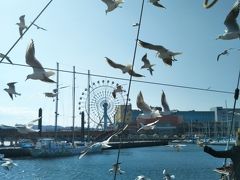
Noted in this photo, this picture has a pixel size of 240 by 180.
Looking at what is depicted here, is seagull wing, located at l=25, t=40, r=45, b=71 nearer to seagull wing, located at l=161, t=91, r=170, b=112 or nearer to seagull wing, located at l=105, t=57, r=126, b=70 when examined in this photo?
seagull wing, located at l=105, t=57, r=126, b=70

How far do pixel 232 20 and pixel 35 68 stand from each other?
87 cm

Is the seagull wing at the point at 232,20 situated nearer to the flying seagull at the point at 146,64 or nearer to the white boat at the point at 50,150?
the flying seagull at the point at 146,64

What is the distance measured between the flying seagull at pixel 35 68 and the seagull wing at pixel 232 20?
2.62 ft

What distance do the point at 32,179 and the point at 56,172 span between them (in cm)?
551

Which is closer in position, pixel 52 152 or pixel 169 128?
pixel 52 152

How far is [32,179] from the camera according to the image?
34281 millimetres

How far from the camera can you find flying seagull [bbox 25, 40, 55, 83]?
2.12m

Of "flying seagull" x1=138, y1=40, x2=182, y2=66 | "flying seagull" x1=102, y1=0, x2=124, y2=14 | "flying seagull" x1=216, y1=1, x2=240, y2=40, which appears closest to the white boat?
"flying seagull" x1=138, y1=40, x2=182, y2=66

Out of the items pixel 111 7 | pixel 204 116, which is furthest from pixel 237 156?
pixel 204 116

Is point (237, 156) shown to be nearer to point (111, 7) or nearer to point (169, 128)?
point (111, 7)

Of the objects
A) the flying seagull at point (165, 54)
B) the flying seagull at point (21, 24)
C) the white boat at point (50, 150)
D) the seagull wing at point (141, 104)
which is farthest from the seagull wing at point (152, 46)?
the white boat at point (50, 150)

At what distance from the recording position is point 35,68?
2145 mm

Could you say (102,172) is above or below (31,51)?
below

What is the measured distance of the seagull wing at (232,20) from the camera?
2082 mm
